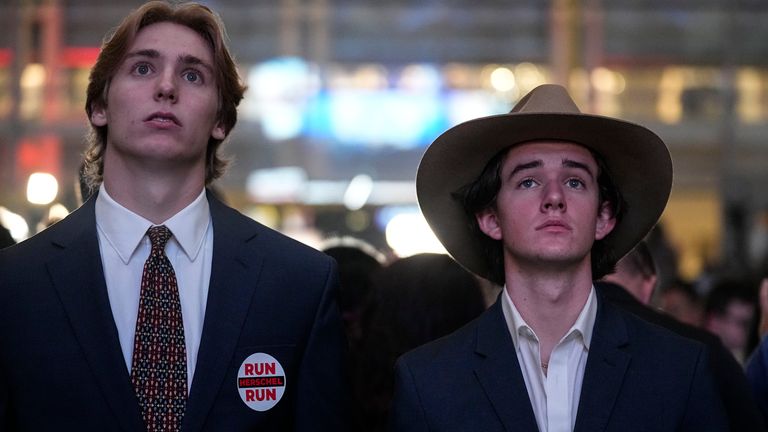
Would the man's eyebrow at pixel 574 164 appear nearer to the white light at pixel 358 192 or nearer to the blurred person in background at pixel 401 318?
the blurred person in background at pixel 401 318

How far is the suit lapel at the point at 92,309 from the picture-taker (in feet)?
11.5

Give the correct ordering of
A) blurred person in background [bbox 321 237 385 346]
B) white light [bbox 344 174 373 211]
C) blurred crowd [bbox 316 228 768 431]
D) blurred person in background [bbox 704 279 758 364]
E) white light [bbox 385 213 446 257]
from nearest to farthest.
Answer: blurred crowd [bbox 316 228 768 431] → blurred person in background [bbox 321 237 385 346] → blurred person in background [bbox 704 279 758 364] → white light [bbox 385 213 446 257] → white light [bbox 344 174 373 211]

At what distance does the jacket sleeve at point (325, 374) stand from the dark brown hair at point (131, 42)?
25.6 inches

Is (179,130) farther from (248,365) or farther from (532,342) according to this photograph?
(532,342)

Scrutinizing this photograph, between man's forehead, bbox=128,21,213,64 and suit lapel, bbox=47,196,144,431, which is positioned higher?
man's forehead, bbox=128,21,213,64

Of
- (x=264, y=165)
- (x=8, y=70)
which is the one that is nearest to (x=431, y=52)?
(x=264, y=165)

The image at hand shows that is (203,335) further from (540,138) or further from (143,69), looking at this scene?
(540,138)

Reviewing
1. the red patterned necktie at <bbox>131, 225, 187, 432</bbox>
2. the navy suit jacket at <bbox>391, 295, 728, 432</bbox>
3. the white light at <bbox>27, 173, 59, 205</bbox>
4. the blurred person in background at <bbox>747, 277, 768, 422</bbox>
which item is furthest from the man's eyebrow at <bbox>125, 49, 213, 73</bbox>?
the white light at <bbox>27, 173, 59, 205</bbox>

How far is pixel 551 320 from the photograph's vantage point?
12.2 feet

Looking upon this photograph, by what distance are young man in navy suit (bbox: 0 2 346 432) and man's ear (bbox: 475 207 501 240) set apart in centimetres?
51

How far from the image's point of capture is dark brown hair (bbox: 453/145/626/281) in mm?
4004

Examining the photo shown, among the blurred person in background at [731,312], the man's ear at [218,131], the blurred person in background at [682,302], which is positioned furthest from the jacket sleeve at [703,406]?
the blurred person in background at [682,302]

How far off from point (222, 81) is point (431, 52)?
20.2 m

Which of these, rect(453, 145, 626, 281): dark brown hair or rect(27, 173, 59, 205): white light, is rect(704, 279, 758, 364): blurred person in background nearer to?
rect(453, 145, 626, 281): dark brown hair
